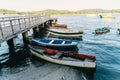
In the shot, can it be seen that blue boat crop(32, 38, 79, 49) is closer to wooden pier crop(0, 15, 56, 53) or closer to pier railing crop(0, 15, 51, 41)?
wooden pier crop(0, 15, 56, 53)

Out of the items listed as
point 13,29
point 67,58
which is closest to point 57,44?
point 67,58

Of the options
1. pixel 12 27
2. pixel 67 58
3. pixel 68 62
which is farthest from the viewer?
pixel 12 27

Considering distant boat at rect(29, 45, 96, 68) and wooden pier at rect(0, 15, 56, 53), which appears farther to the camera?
wooden pier at rect(0, 15, 56, 53)

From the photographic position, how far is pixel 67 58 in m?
14.7

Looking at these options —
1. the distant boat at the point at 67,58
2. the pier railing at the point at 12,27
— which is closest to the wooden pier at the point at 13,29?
the pier railing at the point at 12,27

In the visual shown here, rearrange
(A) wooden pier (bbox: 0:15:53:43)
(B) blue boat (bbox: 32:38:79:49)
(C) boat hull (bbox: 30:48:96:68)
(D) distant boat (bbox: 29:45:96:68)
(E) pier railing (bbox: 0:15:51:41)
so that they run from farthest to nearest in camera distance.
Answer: (B) blue boat (bbox: 32:38:79:49)
(E) pier railing (bbox: 0:15:51:41)
(A) wooden pier (bbox: 0:15:53:43)
(D) distant boat (bbox: 29:45:96:68)
(C) boat hull (bbox: 30:48:96:68)

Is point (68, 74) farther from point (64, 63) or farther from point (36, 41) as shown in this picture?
point (36, 41)

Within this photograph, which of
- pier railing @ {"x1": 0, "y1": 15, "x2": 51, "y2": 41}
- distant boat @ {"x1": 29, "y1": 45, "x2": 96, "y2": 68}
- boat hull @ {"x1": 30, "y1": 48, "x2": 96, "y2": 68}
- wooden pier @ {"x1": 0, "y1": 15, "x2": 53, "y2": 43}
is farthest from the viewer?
pier railing @ {"x1": 0, "y1": 15, "x2": 51, "y2": 41}

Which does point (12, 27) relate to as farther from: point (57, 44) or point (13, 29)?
point (57, 44)

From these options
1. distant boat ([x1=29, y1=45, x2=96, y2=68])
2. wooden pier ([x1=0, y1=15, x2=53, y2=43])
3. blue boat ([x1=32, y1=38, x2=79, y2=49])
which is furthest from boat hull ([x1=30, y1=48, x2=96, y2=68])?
wooden pier ([x1=0, y1=15, x2=53, y2=43])

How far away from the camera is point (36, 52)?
53.0 feet

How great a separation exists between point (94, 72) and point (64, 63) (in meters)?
2.93

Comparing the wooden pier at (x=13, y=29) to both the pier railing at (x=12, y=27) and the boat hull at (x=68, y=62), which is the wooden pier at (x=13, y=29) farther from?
the boat hull at (x=68, y=62)

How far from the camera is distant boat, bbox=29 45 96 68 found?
12894mm
